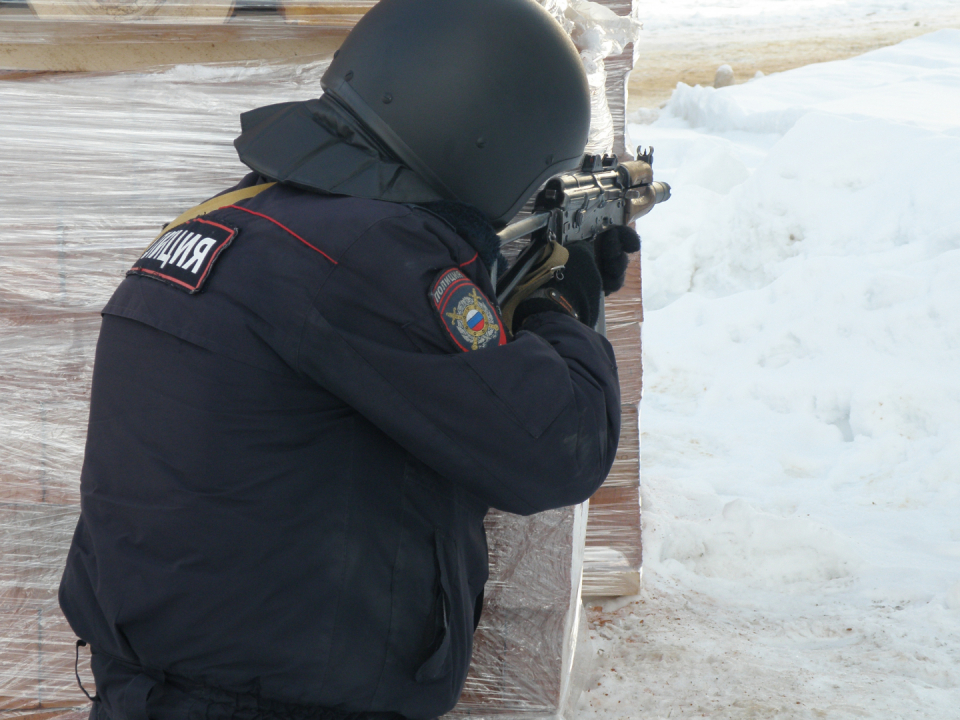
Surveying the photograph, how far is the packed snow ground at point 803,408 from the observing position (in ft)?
6.51

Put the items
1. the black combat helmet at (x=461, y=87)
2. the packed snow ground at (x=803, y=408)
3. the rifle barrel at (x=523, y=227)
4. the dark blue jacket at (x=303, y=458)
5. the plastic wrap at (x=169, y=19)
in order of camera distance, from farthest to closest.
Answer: the packed snow ground at (x=803, y=408), the plastic wrap at (x=169, y=19), the rifle barrel at (x=523, y=227), the black combat helmet at (x=461, y=87), the dark blue jacket at (x=303, y=458)

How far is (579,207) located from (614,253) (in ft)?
0.33

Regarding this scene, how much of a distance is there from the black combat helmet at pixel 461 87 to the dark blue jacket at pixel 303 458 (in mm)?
184

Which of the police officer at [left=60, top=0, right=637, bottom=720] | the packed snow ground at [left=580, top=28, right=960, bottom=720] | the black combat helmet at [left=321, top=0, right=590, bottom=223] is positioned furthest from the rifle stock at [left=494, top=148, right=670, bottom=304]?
the packed snow ground at [left=580, top=28, right=960, bottom=720]

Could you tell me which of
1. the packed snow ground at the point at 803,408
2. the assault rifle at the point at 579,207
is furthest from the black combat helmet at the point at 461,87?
the packed snow ground at the point at 803,408

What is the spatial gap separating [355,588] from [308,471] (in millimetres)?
154

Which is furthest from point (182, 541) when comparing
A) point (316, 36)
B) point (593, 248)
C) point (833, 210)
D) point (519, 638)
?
point (833, 210)

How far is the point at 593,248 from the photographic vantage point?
1.41m

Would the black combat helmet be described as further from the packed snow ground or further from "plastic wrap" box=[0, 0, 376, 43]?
the packed snow ground

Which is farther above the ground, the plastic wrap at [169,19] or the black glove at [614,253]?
the plastic wrap at [169,19]

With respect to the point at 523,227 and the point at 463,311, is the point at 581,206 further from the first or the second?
the point at 463,311

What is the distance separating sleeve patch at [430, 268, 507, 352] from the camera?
858 millimetres

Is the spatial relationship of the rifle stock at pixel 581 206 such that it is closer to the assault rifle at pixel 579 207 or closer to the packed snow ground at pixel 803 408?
the assault rifle at pixel 579 207

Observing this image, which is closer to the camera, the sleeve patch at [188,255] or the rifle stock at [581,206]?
the sleeve patch at [188,255]
